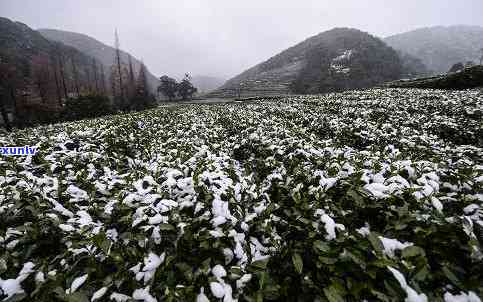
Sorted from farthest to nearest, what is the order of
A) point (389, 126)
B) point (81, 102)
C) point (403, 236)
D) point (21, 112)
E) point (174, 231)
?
1. point (21, 112)
2. point (81, 102)
3. point (389, 126)
4. point (174, 231)
5. point (403, 236)

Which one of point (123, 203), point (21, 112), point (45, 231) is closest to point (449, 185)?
point (123, 203)

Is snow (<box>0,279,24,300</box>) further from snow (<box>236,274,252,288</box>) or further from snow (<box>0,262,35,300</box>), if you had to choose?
snow (<box>236,274,252,288</box>)

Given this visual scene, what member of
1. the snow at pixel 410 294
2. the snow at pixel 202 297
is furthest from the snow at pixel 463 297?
the snow at pixel 202 297

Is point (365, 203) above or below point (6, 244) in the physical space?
above

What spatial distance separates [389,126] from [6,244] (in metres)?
9.39

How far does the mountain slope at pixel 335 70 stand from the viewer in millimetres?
66625

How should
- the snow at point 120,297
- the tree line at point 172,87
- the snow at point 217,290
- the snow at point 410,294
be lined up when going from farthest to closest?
1. the tree line at point 172,87
2. the snow at point 120,297
3. the snow at point 217,290
4. the snow at point 410,294

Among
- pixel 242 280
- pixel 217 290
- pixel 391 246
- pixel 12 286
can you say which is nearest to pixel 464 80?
pixel 391 246

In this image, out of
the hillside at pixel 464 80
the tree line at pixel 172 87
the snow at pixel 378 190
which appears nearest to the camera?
the snow at pixel 378 190

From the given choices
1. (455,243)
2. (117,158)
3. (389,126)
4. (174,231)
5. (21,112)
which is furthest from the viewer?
(21,112)

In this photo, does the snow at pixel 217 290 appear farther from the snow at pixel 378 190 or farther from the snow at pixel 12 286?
the snow at pixel 378 190

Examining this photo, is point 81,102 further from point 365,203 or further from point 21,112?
point 365,203

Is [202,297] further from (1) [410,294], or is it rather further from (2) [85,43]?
(2) [85,43]

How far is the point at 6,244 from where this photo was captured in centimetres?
233
